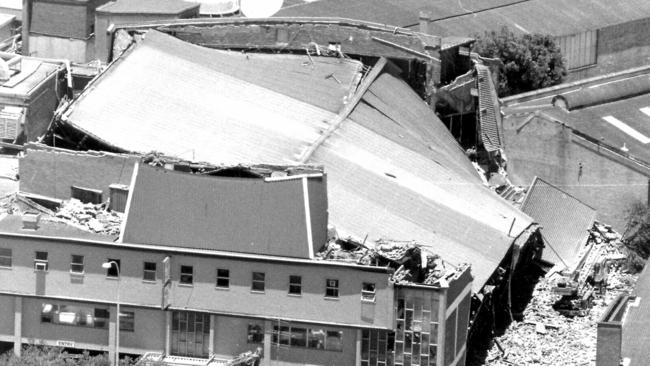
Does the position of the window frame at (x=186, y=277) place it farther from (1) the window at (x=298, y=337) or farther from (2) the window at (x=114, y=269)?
(1) the window at (x=298, y=337)

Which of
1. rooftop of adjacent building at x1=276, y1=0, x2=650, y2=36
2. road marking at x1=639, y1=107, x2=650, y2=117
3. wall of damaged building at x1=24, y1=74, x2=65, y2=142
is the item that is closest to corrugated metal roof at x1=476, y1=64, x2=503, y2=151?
road marking at x1=639, y1=107, x2=650, y2=117

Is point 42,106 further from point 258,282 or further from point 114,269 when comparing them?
point 258,282

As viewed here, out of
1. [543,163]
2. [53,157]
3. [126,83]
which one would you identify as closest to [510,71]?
[543,163]

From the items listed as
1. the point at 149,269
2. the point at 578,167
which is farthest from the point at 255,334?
the point at 578,167

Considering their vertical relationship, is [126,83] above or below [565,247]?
above

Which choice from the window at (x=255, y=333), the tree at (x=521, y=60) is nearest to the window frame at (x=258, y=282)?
the window at (x=255, y=333)

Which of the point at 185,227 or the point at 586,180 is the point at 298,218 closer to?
the point at 185,227
